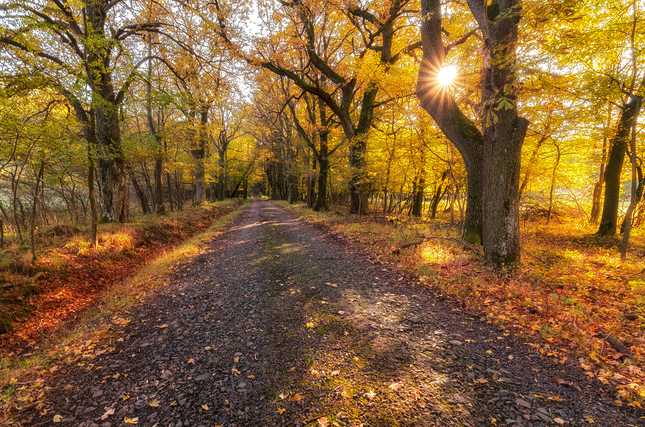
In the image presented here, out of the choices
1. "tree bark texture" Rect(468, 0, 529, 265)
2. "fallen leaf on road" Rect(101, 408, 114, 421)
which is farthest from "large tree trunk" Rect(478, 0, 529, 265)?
"fallen leaf on road" Rect(101, 408, 114, 421)

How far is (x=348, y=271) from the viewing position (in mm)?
6160

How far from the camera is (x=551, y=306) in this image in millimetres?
4043

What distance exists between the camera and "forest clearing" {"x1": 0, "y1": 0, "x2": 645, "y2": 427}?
259cm

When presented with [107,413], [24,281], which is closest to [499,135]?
[107,413]

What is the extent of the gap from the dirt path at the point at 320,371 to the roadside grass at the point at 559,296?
29 cm

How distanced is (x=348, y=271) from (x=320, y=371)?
3.38m

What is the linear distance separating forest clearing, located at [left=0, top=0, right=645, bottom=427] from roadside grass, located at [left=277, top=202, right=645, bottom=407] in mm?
37

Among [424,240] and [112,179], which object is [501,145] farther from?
[112,179]

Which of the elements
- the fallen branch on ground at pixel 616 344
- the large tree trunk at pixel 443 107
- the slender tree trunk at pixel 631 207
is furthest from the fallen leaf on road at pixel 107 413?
the slender tree trunk at pixel 631 207

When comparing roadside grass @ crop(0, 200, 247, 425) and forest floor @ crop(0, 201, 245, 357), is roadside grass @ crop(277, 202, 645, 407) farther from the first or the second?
forest floor @ crop(0, 201, 245, 357)

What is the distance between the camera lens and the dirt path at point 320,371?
2.33 m

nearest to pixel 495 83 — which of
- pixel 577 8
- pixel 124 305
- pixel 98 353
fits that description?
pixel 577 8

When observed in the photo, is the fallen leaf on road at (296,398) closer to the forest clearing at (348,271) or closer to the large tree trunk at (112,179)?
the forest clearing at (348,271)

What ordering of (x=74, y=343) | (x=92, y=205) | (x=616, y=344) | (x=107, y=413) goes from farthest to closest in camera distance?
(x=92, y=205)
(x=74, y=343)
(x=616, y=344)
(x=107, y=413)
